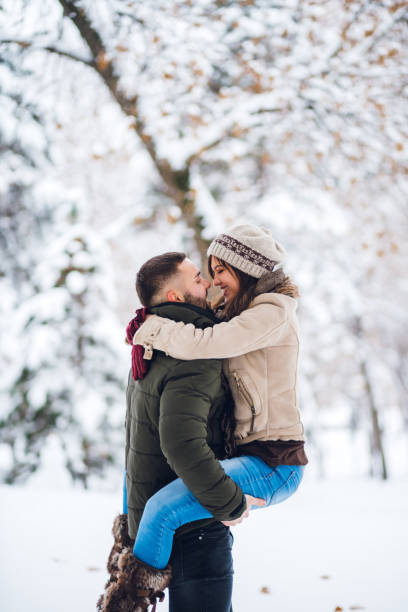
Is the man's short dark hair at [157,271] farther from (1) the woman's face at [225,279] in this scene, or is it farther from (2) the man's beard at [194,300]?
(1) the woman's face at [225,279]

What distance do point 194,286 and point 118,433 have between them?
6694 millimetres

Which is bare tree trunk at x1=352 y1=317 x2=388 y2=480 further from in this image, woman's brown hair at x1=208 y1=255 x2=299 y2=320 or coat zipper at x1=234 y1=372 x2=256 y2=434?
coat zipper at x1=234 y1=372 x2=256 y2=434

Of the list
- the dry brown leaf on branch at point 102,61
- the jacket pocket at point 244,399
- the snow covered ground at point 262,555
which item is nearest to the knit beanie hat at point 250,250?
the jacket pocket at point 244,399

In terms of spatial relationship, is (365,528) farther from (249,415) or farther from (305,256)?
(305,256)

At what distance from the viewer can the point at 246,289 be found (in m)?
2.30

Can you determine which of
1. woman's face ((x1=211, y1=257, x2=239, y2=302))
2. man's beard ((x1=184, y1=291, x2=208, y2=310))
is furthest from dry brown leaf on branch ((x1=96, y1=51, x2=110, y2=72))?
man's beard ((x1=184, y1=291, x2=208, y2=310))

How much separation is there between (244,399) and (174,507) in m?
0.50

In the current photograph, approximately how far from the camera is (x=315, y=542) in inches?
186

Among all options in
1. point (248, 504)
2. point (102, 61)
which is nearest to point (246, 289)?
point (248, 504)

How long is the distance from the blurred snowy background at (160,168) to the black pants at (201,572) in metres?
1.77

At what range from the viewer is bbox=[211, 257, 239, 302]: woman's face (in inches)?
91.4

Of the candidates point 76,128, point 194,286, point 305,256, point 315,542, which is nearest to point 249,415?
point 194,286

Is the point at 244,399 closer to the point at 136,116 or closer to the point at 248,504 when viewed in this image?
the point at 248,504

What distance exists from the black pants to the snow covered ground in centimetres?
168
